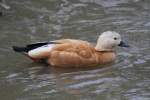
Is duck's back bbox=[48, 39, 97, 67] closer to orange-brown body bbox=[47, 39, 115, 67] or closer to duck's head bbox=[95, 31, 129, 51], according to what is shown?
orange-brown body bbox=[47, 39, 115, 67]

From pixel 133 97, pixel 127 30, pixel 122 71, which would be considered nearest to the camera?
pixel 133 97

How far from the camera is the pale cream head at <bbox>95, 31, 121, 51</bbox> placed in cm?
905

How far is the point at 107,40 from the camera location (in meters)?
9.10

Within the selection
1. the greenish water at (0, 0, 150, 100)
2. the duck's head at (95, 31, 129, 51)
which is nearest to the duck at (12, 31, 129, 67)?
the duck's head at (95, 31, 129, 51)

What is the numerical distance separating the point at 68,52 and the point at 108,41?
0.72 m

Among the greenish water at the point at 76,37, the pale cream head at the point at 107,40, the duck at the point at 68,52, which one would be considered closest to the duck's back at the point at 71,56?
the duck at the point at 68,52

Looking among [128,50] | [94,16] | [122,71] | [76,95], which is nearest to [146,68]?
[122,71]

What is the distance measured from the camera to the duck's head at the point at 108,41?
29.7ft

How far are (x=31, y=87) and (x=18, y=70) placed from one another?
86 cm

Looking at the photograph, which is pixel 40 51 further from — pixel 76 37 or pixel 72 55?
pixel 76 37

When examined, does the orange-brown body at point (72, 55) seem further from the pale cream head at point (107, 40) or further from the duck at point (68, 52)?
the pale cream head at point (107, 40)

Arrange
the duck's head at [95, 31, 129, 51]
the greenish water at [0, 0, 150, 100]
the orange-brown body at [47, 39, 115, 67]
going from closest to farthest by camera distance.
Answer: the greenish water at [0, 0, 150, 100] → the orange-brown body at [47, 39, 115, 67] → the duck's head at [95, 31, 129, 51]

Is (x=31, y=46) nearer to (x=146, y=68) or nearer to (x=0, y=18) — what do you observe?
(x=146, y=68)

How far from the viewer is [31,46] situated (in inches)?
355
